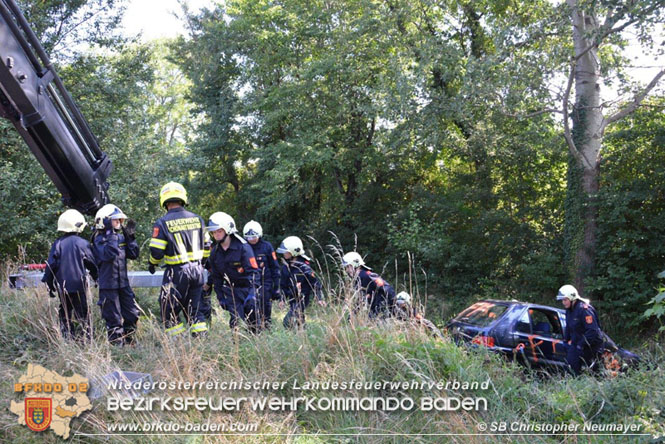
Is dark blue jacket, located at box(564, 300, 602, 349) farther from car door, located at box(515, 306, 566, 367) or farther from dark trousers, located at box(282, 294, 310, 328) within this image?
dark trousers, located at box(282, 294, 310, 328)

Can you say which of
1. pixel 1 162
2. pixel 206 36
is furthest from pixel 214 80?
pixel 1 162

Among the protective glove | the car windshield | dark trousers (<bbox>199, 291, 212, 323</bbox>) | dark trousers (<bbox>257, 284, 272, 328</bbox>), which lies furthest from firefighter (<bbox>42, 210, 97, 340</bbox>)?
the car windshield

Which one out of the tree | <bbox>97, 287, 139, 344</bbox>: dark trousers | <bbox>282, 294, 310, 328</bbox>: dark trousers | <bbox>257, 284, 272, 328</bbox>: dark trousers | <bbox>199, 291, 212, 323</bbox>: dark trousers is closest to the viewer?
<bbox>282, 294, 310, 328</bbox>: dark trousers

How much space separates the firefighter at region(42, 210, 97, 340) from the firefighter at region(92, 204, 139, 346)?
18 centimetres

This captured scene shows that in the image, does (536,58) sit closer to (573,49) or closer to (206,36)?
(573,49)

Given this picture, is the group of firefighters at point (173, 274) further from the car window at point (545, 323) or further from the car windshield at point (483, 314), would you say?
the car windshield at point (483, 314)

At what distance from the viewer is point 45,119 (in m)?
5.80

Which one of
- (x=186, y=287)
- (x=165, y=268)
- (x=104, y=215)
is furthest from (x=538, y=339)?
(x=104, y=215)

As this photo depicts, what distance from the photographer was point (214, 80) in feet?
79.8

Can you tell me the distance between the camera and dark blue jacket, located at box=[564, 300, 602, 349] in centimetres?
710

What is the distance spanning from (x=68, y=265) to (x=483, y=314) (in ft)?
19.1

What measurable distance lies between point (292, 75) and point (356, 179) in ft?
16.6

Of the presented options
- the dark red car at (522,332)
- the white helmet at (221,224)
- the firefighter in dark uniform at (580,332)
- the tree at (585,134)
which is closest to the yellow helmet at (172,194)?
the white helmet at (221,224)

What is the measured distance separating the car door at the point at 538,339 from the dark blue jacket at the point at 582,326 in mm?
422
